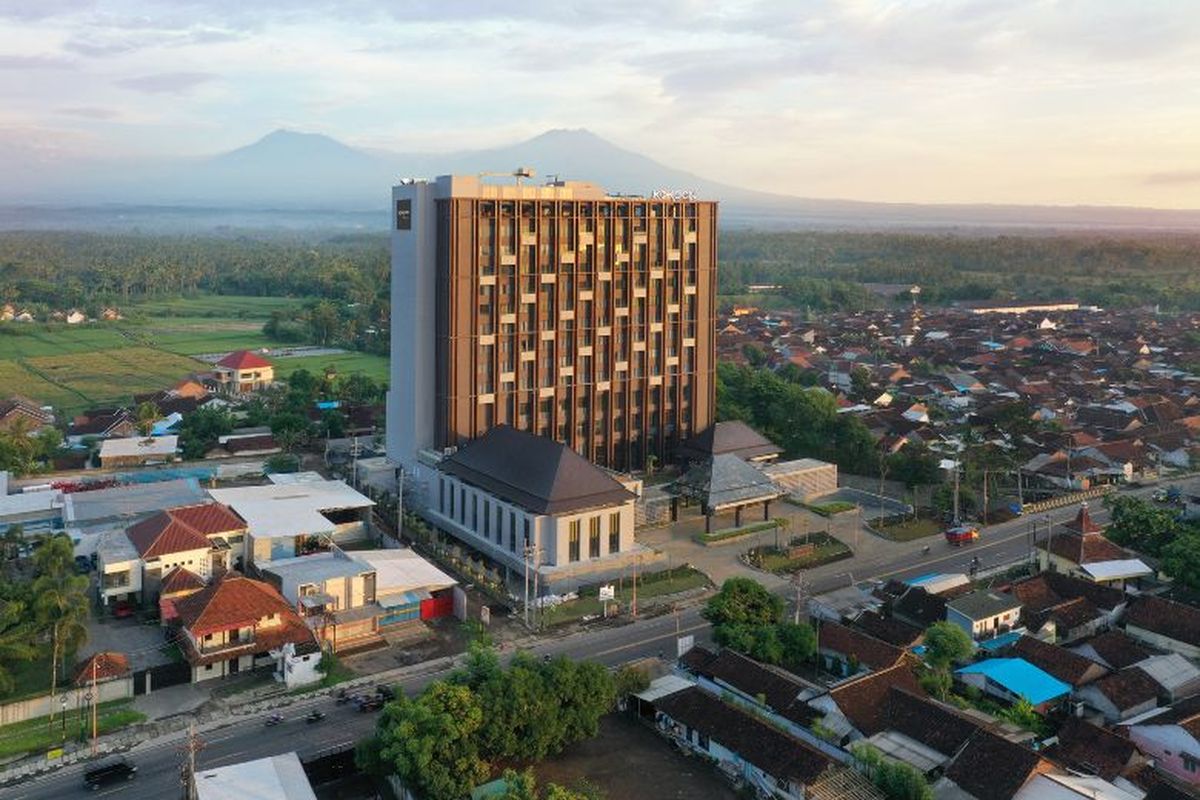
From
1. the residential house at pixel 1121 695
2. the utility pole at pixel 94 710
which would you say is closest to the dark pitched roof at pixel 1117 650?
the residential house at pixel 1121 695


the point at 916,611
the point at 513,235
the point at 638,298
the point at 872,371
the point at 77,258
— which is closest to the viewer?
the point at 916,611

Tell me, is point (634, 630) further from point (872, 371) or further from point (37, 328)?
point (37, 328)

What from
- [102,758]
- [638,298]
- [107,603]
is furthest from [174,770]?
[638,298]

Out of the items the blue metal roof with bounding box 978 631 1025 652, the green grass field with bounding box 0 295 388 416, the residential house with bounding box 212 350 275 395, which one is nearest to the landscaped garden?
the blue metal roof with bounding box 978 631 1025 652

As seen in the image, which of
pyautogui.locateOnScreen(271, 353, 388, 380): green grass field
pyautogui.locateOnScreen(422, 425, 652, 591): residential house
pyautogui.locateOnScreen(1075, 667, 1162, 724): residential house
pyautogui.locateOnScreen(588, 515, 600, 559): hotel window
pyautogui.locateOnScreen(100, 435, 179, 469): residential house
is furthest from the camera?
pyautogui.locateOnScreen(271, 353, 388, 380): green grass field

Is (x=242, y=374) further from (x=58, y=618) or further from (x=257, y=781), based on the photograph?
(x=257, y=781)

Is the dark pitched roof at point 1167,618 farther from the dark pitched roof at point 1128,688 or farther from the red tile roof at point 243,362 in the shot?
the red tile roof at point 243,362

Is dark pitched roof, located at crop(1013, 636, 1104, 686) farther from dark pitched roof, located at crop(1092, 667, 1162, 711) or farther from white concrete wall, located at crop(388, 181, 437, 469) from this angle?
white concrete wall, located at crop(388, 181, 437, 469)
